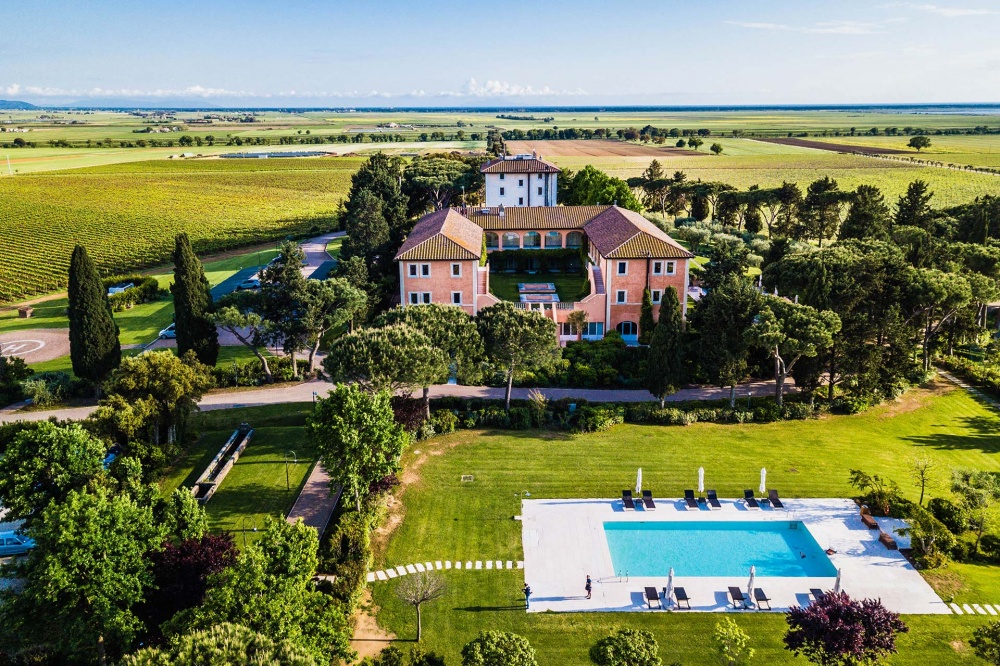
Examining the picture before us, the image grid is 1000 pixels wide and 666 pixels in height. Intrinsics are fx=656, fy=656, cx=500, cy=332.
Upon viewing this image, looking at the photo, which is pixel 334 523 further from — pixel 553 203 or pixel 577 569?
pixel 553 203

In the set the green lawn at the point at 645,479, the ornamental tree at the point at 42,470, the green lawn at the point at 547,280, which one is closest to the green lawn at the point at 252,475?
the green lawn at the point at 645,479

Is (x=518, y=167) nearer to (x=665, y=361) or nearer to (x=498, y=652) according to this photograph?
(x=665, y=361)

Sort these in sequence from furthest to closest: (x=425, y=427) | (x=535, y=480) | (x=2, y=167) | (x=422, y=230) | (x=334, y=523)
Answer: (x=2, y=167), (x=422, y=230), (x=425, y=427), (x=535, y=480), (x=334, y=523)

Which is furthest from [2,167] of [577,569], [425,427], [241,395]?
[577,569]

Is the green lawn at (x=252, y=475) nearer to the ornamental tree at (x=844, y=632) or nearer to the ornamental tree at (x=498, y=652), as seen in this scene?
the ornamental tree at (x=498, y=652)

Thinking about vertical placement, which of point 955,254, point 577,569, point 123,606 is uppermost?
point 955,254

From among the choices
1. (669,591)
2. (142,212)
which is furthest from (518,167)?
(669,591)
